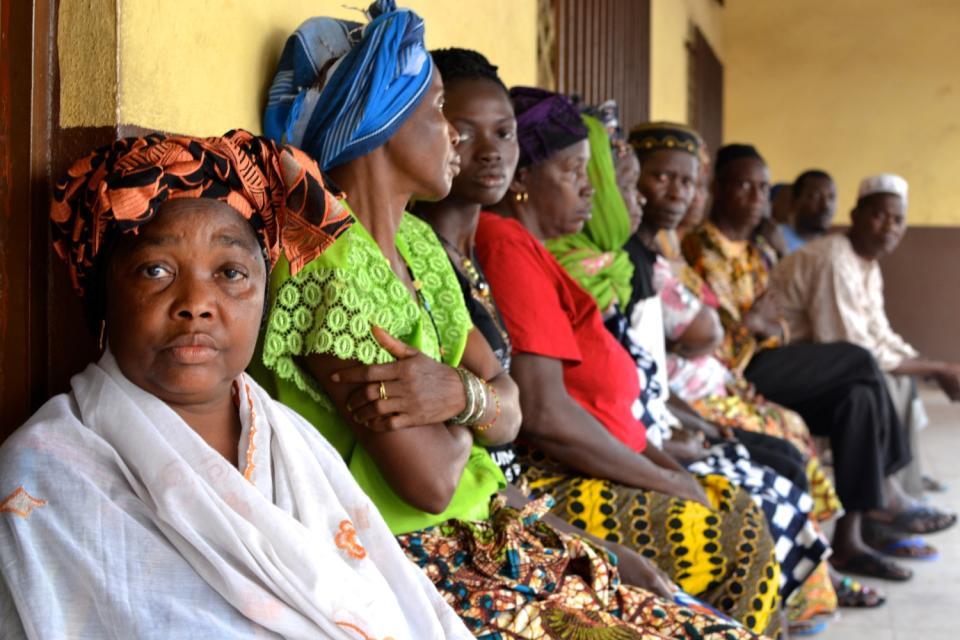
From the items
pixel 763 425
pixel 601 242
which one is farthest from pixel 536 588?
pixel 763 425

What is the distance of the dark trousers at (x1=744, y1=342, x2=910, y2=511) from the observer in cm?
490

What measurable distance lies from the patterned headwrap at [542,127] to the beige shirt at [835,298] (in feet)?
9.36

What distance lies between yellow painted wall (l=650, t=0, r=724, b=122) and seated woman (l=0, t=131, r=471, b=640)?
6.13 meters

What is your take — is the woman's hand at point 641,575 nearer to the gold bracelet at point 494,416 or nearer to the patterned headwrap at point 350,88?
the gold bracelet at point 494,416

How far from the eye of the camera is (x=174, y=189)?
1575mm

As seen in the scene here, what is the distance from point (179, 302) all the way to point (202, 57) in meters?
0.72

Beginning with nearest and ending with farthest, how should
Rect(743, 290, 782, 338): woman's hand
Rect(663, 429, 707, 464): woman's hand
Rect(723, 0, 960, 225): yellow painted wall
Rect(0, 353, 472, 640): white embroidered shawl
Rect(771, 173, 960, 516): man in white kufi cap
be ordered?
Rect(0, 353, 472, 640): white embroidered shawl < Rect(663, 429, 707, 464): woman's hand < Rect(743, 290, 782, 338): woman's hand < Rect(771, 173, 960, 516): man in white kufi cap < Rect(723, 0, 960, 225): yellow painted wall

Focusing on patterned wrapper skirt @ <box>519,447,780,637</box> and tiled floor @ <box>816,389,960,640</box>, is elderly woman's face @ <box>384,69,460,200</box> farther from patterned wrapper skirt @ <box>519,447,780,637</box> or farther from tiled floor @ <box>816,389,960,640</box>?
tiled floor @ <box>816,389,960,640</box>

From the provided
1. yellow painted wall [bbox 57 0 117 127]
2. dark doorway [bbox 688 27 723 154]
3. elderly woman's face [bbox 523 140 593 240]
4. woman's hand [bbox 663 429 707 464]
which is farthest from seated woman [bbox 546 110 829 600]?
dark doorway [bbox 688 27 723 154]

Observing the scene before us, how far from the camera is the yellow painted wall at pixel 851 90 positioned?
1066 centimetres

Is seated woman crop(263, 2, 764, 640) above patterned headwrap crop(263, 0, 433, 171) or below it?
below

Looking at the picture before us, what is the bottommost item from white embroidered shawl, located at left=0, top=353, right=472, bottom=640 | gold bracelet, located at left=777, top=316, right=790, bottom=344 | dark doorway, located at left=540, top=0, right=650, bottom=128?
white embroidered shawl, located at left=0, top=353, right=472, bottom=640

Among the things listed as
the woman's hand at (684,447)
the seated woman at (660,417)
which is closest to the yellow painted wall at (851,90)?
the seated woman at (660,417)

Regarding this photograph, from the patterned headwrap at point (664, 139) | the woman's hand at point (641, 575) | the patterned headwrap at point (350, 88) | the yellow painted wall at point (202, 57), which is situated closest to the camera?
the yellow painted wall at point (202, 57)
